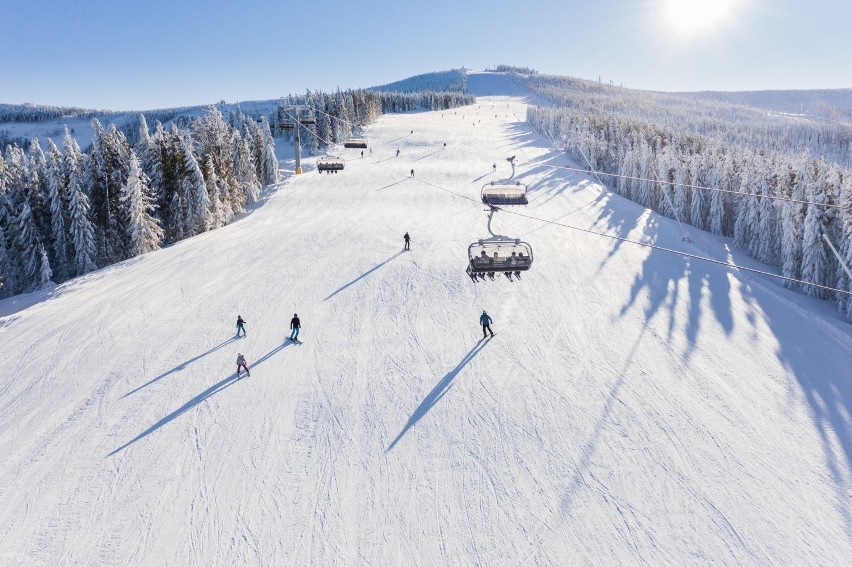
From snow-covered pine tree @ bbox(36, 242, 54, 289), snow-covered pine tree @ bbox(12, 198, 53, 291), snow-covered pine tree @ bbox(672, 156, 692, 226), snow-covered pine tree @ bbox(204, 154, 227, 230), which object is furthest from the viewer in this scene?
snow-covered pine tree @ bbox(672, 156, 692, 226)

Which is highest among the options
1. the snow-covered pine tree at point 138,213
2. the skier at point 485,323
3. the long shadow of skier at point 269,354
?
the snow-covered pine tree at point 138,213

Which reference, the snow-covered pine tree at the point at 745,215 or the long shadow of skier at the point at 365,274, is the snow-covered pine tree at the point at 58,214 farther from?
the snow-covered pine tree at the point at 745,215

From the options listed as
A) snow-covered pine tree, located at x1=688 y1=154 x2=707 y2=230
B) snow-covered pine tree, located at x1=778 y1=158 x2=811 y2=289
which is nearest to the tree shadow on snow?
snow-covered pine tree, located at x1=778 y1=158 x2=811 y2=289

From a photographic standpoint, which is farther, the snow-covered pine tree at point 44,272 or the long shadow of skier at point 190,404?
the snow-covered pine tree at point 44,272

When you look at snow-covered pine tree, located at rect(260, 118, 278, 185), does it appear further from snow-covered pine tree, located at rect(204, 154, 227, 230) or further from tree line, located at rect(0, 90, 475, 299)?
snow-covered pine tree, located at rect(204, 154, 227, 230)

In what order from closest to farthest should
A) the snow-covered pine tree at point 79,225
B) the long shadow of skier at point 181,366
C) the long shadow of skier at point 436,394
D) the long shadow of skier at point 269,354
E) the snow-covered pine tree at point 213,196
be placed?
the long shadow of skier at point 436,394 < the long shadow of skier at point 181,366 < the long shadow of skier at point 269,354 < the snow-covered pine tree at point 79,225 < the snow-covered pine tree at point 213,196

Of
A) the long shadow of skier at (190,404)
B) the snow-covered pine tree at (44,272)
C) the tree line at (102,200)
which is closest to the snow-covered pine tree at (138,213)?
the tree line at (102,200)

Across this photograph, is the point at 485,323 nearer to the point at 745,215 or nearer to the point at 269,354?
the point at 269,354

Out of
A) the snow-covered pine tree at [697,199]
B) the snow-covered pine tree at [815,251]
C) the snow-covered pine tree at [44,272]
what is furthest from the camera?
the snow-covered pine tree at [697,199]
